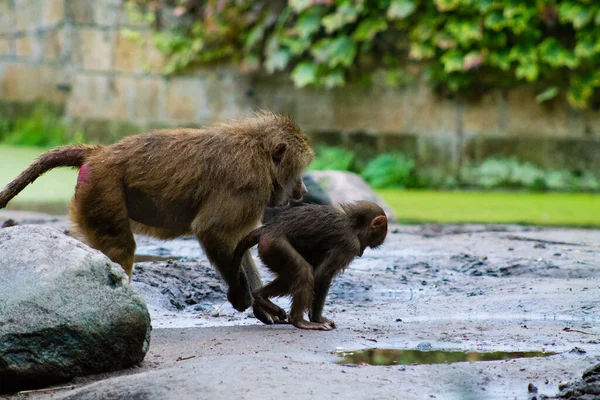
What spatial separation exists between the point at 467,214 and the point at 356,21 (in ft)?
12.3

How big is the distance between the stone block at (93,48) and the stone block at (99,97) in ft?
0.64

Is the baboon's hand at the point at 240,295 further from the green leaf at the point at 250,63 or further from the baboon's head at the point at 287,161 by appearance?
the green leaf at the point at 250,63

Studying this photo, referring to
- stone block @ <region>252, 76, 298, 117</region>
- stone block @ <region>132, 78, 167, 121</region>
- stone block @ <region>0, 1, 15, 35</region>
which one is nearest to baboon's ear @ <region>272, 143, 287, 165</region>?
stone block @ <region>252, 76, 298, 117</region>

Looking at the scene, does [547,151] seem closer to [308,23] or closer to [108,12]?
[308,23]

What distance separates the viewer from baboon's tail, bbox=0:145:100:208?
532cm

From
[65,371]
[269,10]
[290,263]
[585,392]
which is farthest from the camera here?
[269,10]

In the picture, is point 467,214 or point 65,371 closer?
point 65,371

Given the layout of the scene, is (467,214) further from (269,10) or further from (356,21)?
(269,10)

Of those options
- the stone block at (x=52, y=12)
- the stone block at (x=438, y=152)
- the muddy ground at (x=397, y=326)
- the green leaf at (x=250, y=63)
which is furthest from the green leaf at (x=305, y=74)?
the muddy ground at (x=397, y=326)

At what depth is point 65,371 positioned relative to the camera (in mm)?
3891

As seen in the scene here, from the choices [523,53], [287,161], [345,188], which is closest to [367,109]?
[523,53]

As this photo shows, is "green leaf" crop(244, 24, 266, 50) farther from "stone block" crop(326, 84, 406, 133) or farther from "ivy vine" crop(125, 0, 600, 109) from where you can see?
"stone block" crop(326, 84, 406, 133)

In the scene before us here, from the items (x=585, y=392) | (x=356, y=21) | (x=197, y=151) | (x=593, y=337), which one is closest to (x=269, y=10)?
(x=356, y=21)

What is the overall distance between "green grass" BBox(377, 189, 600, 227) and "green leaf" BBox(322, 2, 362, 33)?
2.41m
